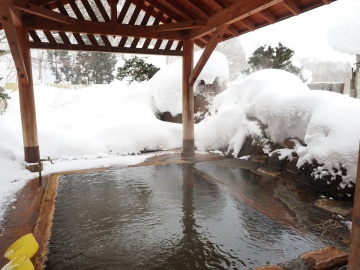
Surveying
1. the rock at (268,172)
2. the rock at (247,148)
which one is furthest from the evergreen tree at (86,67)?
the rock at (268,172)

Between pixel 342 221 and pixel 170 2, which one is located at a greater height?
pixel 170 2

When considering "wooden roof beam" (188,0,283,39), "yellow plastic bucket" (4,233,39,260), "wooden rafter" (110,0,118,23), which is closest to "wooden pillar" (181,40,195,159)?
"wooden roof beam" (188,0,283,39)

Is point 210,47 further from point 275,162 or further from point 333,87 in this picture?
point 333,87

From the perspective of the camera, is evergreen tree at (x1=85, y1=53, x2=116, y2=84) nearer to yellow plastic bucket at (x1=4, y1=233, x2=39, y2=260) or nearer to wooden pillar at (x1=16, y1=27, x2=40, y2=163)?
wooden pillar at (x1=16, y1=27, x2=40, y2=163)

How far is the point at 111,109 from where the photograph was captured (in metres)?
9.61

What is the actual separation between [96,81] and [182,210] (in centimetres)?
1681

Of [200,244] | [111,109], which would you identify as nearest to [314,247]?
[200,244]

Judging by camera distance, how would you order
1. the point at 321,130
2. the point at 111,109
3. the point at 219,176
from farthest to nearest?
the point at 111,109
the point at 219,176
the point at 321,130

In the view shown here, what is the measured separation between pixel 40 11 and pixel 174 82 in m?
5.42

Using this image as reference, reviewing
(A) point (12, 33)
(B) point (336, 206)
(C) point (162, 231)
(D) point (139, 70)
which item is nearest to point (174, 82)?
(D) point (139, 70)

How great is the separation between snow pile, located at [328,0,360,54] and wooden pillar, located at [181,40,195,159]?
288 inches

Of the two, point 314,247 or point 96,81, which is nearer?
point 314,247

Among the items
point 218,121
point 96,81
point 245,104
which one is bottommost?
point 218,121

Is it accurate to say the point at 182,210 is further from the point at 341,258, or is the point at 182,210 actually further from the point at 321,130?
the point at 321,130
